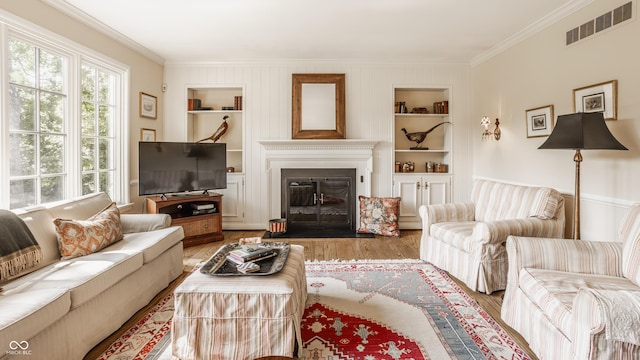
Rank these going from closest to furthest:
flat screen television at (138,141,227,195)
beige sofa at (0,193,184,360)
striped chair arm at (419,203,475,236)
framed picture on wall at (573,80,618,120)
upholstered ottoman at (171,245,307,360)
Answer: beige sofa at (0,193,184,360)
upholstered ottoman at (171,245,307,360)
framed picture on wall at (573,80,618,120)
striped chair arm at (419,203,475,236)
flat screen television at (138,141,227,195)

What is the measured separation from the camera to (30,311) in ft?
4.95

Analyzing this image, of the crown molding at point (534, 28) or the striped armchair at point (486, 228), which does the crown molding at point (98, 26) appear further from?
the crown molding at point (534, 28)

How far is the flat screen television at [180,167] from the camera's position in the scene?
12.8 ft

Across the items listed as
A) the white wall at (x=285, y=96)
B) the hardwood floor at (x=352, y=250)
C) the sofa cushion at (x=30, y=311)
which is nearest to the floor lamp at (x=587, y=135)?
the hardwood floor at (x=352, y=250)

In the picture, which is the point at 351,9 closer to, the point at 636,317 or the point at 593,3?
the point at 593,3

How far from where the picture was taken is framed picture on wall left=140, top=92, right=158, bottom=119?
433 centimetres

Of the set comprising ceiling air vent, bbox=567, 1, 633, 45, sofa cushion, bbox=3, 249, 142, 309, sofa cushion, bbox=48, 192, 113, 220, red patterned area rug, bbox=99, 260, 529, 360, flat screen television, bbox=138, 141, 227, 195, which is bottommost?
red patterned area rug, bbox=99, 260, 529, 360

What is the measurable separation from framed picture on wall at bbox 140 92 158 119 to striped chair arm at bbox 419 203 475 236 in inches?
147

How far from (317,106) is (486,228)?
2941 millimetres

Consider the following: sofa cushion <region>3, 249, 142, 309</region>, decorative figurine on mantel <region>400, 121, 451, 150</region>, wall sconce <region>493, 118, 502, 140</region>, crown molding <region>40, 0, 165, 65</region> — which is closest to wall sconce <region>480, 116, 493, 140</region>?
wall sconce <region>493, 118, 502, 140</region>

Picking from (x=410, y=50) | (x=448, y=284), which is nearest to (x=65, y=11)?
(x=410, y=50)

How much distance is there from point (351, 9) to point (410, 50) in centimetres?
153

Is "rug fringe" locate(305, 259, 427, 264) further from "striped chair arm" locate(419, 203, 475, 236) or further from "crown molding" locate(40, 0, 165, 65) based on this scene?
"crown molding" locate(40, 0, 165, 65)

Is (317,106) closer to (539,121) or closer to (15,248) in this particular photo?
(539,121)
